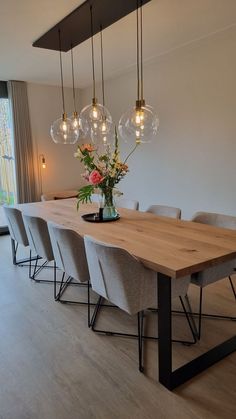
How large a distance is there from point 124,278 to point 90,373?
70cm

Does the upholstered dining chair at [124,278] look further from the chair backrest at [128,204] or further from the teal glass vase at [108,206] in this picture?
the chair backrest at [128,204]

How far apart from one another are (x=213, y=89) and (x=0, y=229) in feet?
13.6

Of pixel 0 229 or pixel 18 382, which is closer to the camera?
pixel 18 382

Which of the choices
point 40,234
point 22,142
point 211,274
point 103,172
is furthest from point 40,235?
point 22,142

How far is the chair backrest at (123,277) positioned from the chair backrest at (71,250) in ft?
0.99

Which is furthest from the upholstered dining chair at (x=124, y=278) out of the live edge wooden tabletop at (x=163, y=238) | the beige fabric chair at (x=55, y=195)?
the beige fabric chair at (x=55, y=195)

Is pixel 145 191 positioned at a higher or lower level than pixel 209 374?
higher

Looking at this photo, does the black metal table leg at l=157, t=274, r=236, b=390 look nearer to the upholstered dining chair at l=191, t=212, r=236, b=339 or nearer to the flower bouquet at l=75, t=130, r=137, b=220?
the upholstered dining chair at l=191, t=212, r=236, b=339

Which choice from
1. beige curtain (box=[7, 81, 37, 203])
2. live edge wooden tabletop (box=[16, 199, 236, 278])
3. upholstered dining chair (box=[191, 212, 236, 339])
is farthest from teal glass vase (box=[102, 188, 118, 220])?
beige curtain (box=[7, 81, 37, 203])

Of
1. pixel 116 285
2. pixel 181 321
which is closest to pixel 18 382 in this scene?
pixel 116 285

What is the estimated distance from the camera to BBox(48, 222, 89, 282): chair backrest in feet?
7.70

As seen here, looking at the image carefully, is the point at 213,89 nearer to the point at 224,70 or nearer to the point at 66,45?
the point at 224,70

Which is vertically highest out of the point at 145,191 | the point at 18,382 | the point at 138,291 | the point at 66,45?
the point at 66,45

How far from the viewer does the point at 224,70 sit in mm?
3562
